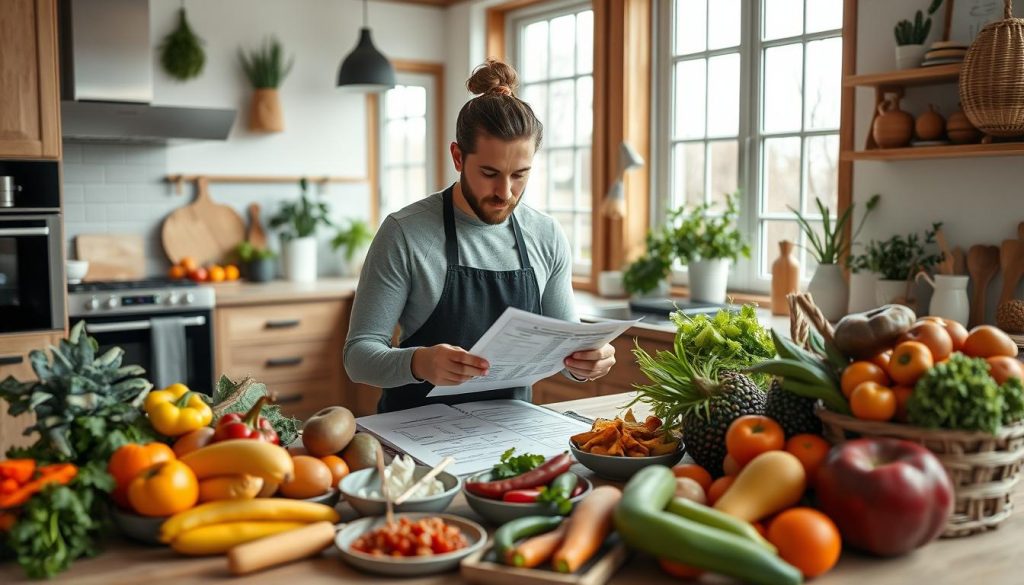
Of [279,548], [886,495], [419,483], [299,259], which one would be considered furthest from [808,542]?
[299,259]

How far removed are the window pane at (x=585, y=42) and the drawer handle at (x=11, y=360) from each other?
3020 millimetres

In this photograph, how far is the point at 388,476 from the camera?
4.79 ft

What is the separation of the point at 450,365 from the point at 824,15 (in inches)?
109

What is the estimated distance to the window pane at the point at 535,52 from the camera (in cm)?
534

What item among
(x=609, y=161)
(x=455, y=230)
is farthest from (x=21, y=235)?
(x=609, y=161)

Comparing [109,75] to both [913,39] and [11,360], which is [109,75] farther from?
[913,39]

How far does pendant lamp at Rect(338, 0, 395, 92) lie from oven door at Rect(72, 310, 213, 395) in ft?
4.60

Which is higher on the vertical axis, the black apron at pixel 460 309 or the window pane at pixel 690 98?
the window pane at pixel 690 98

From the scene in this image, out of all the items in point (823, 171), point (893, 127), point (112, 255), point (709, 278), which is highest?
point (893, 127)

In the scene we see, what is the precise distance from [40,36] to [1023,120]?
3.59m

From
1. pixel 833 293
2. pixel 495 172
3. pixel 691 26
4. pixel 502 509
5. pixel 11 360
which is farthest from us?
pixel 691 26

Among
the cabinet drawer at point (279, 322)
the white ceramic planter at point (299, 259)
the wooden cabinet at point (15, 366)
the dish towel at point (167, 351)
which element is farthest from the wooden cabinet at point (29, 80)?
the white ceramic planter at point (299, 259)

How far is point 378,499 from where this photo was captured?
4.57ft

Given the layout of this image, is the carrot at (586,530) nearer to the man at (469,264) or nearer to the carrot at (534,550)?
the carrot at (534,550)
